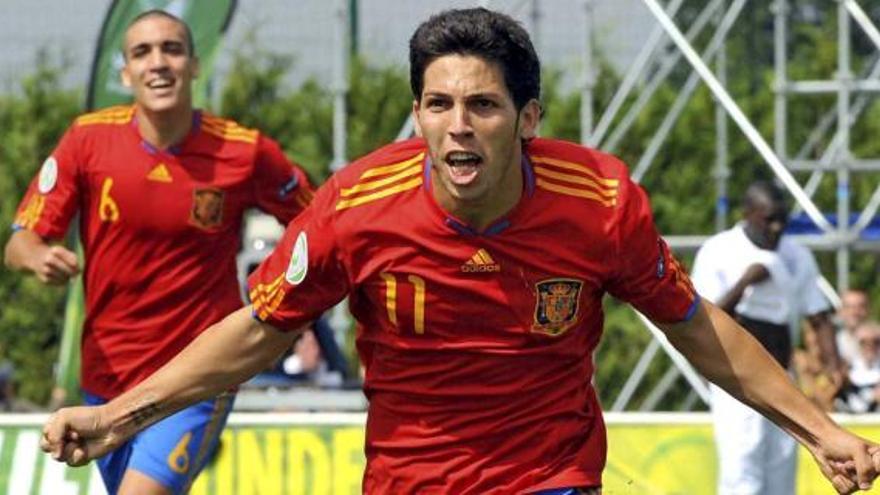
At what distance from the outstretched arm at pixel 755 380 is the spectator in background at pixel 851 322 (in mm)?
8492

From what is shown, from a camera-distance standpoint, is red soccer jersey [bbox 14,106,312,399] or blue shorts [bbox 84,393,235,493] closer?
blue shorts [bbox 84,393,235,493]

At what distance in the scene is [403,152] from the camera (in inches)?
241

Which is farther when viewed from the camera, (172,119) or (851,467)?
(172,119)

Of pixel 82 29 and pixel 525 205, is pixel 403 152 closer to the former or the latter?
pixel 525 205

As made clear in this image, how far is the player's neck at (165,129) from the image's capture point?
343 inches

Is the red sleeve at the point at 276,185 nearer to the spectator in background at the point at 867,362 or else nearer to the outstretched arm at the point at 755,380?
the outstretched arm at the point at 755,380

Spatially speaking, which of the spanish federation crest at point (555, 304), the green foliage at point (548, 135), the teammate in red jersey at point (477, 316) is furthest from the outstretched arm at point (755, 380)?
the green foliage at point (548, 135)

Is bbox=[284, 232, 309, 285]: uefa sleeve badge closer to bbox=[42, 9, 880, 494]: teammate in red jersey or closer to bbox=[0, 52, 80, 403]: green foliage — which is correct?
bbox=[42, 9, 880, 494]: teammate in red jersey

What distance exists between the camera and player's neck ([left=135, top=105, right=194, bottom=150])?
343 inches

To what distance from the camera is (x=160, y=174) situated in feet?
28.4

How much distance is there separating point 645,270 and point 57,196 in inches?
127

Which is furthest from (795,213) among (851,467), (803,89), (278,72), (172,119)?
(851,467)

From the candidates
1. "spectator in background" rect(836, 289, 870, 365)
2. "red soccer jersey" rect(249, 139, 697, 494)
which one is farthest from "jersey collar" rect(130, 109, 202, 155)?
"spectator in background" rect(836, 289, 870, 365)

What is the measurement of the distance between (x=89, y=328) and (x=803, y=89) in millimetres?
8241
